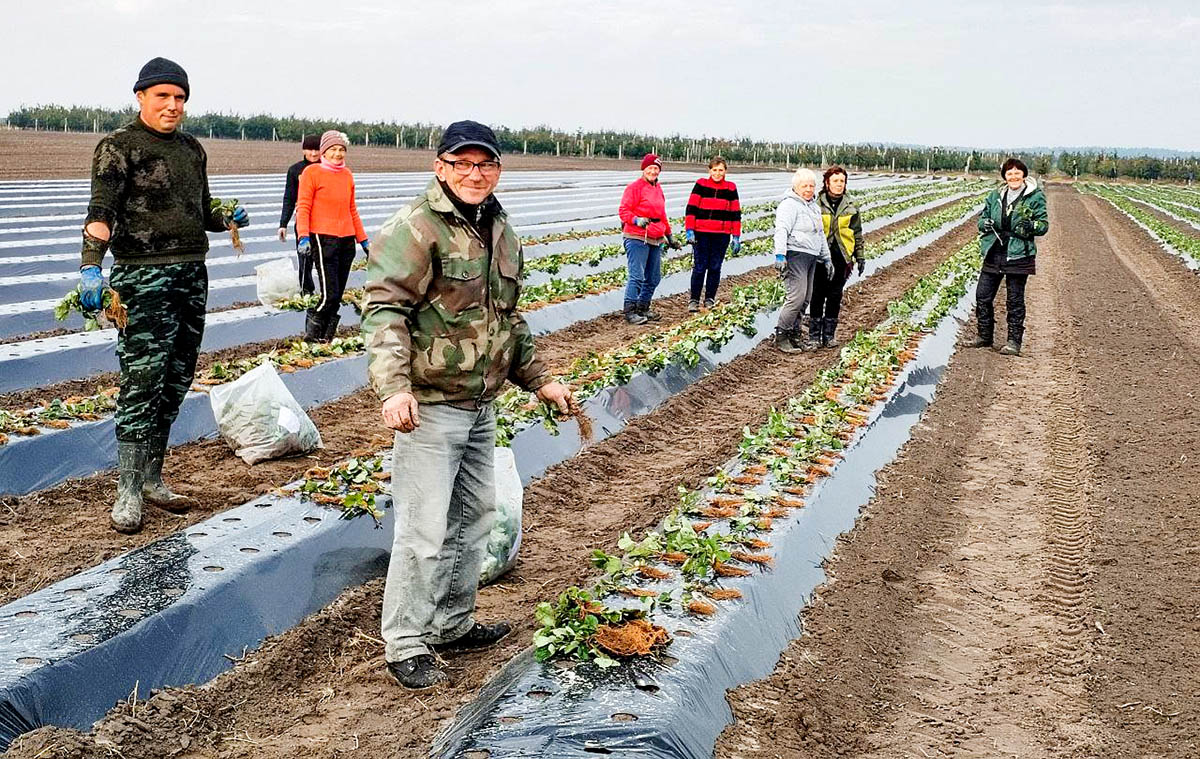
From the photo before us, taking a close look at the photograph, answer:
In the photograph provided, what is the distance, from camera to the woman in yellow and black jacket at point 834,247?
1068 centimetres

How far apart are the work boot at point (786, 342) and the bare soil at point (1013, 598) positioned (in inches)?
67.9

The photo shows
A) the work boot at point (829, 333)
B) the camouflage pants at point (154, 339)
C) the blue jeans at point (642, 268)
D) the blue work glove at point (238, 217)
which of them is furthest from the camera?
the blue jeans at point (642, 268)

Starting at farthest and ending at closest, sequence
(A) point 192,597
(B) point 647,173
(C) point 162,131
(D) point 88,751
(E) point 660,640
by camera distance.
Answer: (B) point 647,173 < (C) point 162,131 < (A) point 192,597 < (E) point 660,640 < (D) point 88,751

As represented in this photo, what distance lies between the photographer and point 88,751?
3.45m

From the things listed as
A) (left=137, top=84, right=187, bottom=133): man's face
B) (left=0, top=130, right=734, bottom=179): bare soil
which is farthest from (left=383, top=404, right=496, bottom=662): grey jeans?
(left=0, top=130, right=734, bottom=179): bare soil

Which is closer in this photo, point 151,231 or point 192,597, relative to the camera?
point 192,597

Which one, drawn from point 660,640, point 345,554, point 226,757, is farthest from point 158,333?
point 660,640

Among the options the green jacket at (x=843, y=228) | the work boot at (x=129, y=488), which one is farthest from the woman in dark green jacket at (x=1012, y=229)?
the work boot at (x=129, y=488)

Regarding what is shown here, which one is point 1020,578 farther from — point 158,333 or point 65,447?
point 65,447

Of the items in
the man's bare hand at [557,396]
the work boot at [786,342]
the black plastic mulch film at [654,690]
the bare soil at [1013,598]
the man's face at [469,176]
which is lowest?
the bare soil at [1013,598]

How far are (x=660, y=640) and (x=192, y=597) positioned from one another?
75.0 inches

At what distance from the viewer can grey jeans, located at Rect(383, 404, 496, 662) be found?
398 centimetres

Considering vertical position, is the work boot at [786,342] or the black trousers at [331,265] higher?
the black trousers at [331,265]

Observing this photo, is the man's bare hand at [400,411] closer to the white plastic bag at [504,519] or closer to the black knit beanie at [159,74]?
the white plastic bag at [504,519]
